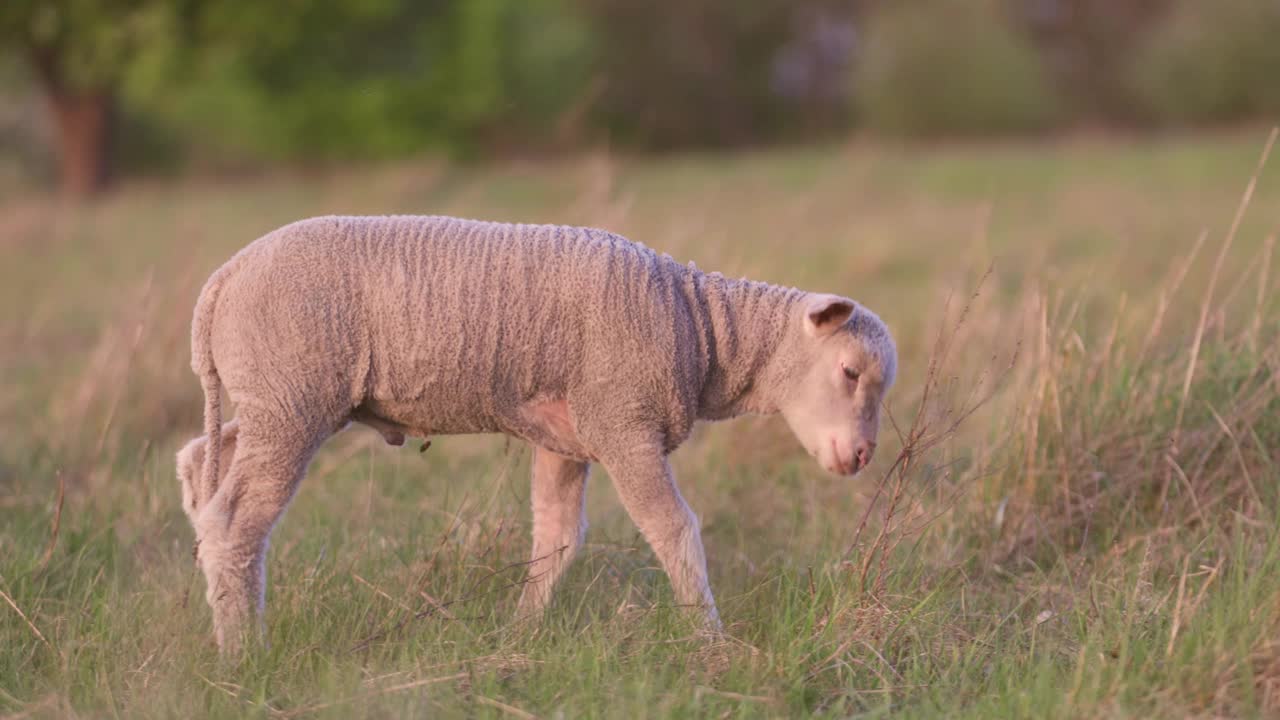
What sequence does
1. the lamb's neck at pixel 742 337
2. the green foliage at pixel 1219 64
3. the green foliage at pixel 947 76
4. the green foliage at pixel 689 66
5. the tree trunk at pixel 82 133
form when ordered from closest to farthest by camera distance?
the lamb's neck at pixel 742 337 < the tree trunk at pixel 82 133 < the green foliage at pixel 1219 64 < the green foliage at pixel 947 76 < the green foliage at pixel 689 66

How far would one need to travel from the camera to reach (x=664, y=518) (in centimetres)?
387

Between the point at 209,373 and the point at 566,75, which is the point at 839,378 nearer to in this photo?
the point at 209,373

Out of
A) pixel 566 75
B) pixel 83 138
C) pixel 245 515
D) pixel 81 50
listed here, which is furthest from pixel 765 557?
pixel 566 75

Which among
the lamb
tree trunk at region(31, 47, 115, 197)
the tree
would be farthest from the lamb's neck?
tree trunk at region(31, 47, 115, 197)

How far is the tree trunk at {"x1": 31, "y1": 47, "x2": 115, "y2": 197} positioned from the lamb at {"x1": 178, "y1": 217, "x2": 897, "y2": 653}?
19.5 metres

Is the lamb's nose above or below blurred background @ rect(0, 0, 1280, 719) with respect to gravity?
above

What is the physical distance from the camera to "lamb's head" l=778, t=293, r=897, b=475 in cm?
387

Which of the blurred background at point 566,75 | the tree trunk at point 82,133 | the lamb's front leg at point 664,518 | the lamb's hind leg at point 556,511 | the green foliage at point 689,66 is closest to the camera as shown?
the lamb's front leg at point 664,518

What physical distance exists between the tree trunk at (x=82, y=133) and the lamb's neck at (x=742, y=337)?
1977cm

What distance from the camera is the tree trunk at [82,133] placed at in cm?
2181

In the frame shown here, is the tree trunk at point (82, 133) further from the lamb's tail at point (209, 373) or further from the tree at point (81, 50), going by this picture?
the lamb's tail at point (209, 373)

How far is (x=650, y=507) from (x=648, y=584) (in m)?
0.63

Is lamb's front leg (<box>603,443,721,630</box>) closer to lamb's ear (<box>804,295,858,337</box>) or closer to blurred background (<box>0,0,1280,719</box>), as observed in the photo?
blurred background (<box>0,0,1280,719</box>)

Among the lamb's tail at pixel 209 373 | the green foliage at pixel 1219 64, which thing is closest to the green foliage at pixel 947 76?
the green foliage at pixel 1219 64
